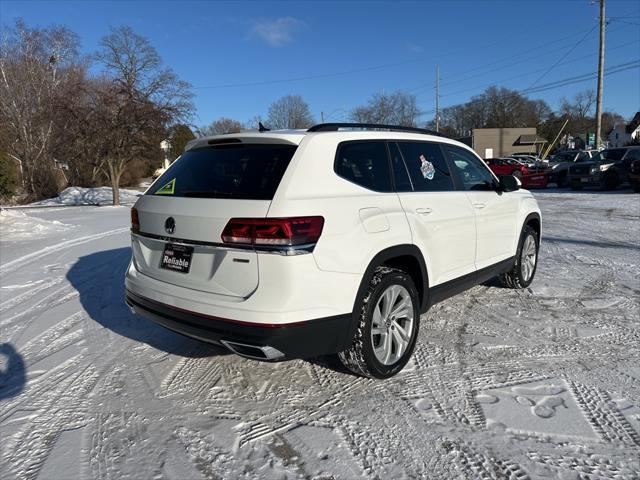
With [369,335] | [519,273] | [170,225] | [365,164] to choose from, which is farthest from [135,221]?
[519,273]

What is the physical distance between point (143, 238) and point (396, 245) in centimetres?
191

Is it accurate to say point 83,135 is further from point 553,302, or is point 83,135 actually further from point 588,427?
point 588,427

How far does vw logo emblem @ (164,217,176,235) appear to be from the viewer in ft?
10.2

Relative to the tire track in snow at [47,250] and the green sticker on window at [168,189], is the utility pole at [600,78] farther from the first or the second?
the green sticker on window at [168,189]

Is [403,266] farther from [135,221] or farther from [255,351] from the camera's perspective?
[135,221]

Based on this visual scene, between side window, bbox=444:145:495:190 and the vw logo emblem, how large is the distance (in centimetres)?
264

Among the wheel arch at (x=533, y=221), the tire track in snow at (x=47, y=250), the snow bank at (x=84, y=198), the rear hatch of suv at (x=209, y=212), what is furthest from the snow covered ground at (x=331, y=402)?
the snow bank at (x=84, y=198)

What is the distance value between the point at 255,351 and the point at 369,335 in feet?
2.69

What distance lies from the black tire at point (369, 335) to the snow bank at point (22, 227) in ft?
33.2

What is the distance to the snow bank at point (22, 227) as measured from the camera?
10.7 meters

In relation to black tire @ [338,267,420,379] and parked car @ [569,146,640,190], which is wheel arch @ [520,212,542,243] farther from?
parked car @ [569,146,640,190]

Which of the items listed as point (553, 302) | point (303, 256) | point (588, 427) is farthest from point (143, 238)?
point (553, 302)

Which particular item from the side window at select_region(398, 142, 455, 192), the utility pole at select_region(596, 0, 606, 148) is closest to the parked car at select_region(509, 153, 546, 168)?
the utility pole at select_region(596, 0, 606, 148)

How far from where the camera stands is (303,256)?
2656 mm
